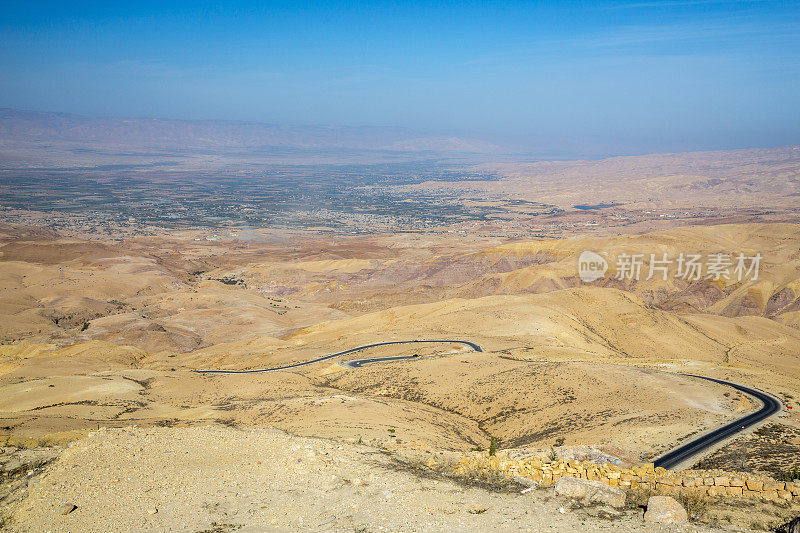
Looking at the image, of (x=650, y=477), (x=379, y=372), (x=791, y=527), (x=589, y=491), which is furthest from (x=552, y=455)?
(x=379, y=372)

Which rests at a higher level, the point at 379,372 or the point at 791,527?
the point at 791,527

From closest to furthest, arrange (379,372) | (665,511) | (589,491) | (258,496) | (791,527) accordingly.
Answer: (791,527) < (665,511) < (589,491) < (258,496) < (379,372)

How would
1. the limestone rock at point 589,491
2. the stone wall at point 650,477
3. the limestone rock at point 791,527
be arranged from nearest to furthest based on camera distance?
the limestone rock at point 791,527 < the stone wall at point 650,477 < the limestone rock at point 589,491

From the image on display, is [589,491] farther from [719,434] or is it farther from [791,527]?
[719,434]

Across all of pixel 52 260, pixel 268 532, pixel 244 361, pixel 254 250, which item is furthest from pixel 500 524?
pixel 254 250

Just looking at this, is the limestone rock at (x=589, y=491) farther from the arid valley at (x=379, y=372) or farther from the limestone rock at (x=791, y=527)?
the limestone rock at (x=791, y=527)

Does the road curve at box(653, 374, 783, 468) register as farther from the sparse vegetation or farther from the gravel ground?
the gravel ground

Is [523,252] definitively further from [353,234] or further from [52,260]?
[52,260]

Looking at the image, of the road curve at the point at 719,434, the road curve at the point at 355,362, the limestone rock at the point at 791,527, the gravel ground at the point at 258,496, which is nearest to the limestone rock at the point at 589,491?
the gravel ground at the point at 258,496
